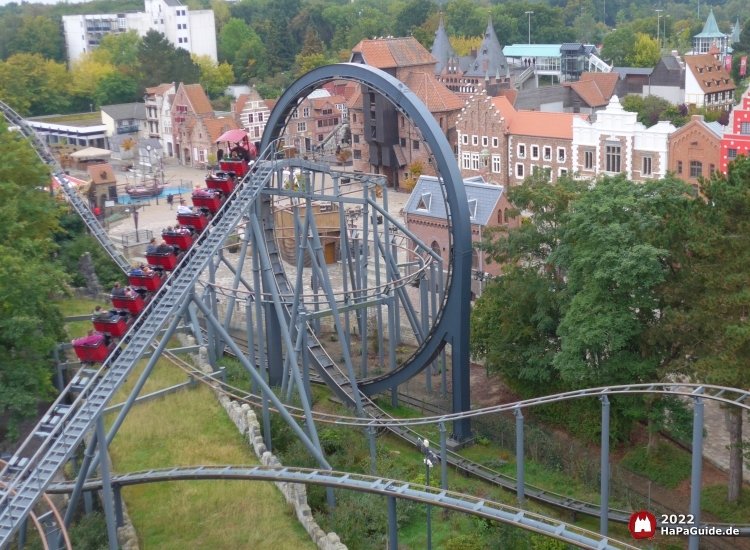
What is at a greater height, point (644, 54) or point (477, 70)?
point (644, 54)

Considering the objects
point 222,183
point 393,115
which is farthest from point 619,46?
point 222,183

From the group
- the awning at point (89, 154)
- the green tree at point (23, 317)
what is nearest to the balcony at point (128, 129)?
the awning at point (89, 154)

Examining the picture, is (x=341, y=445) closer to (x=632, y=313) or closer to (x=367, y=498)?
(x=367, y=498)

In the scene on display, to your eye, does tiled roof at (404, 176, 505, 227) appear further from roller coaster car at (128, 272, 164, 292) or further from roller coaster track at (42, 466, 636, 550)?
roller coaster track at (42, 466, 636, 550)

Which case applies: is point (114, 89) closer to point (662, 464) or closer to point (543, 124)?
point (543, 124)

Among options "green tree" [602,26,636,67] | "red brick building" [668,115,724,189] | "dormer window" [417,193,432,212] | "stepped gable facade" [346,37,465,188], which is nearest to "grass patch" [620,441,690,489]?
"dormer window" [417,193,432,212]

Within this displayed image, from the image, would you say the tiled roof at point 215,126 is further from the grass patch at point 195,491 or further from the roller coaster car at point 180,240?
the roller coaster car at point 180,240

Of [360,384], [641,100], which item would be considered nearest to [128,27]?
[641,100]
